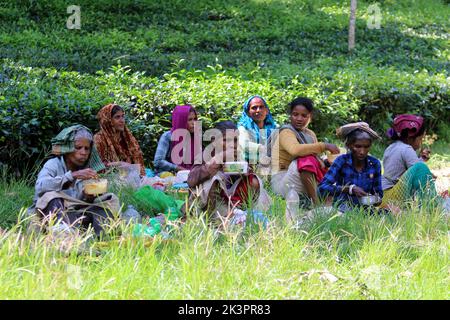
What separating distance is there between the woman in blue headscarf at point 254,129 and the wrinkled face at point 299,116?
484 mm

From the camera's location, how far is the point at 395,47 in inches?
735

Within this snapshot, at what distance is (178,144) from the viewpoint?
7.92 meters

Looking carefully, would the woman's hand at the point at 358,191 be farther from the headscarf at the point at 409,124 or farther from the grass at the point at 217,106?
the headscarf at the point at 409,124

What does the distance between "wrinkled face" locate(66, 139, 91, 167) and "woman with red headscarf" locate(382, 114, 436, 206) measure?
2564mm

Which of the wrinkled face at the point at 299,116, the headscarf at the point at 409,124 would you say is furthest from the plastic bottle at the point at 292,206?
the headscarf at the point at 409,124

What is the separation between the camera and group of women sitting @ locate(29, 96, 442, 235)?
18.1 ft

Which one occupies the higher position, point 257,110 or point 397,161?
point 257,110

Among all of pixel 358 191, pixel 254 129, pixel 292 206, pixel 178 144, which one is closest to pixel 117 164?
pixel 178 144

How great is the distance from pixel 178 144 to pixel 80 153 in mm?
2330

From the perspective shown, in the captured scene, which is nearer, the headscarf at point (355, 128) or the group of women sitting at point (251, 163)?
the group of women sitting at point (251, 163)

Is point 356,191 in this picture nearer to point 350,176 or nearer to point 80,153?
point 350,176

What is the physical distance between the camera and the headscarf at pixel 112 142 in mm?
7328

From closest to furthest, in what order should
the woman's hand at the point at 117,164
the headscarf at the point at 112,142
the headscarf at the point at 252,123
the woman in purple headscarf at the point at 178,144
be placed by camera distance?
the woman's hand at the point at 117,164
the headscarf at the point at 112,142
the headscarf at the point at 252,123
the woman in purple headscarf at the point at 178,144
